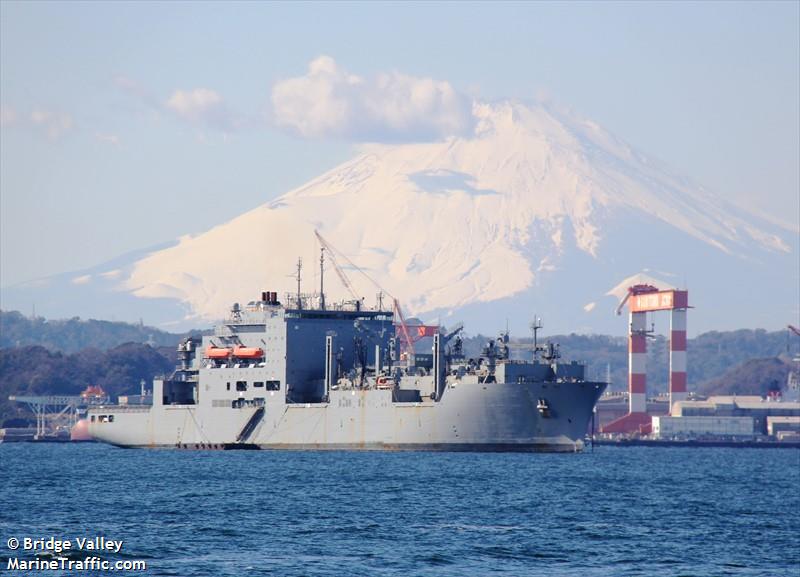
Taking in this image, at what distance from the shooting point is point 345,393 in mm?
93312

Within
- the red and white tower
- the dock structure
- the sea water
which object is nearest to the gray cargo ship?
the sea water

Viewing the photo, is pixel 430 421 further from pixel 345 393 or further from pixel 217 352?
pixel 217 352

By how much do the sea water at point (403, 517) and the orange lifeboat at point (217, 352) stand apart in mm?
14207

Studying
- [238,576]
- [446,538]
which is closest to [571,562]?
[446,538]

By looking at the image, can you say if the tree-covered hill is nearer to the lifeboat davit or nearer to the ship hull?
the lifeboat davit

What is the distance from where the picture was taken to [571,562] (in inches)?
1758

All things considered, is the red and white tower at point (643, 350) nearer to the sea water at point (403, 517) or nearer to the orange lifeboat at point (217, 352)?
the orange lifeboat at point (217, 352)

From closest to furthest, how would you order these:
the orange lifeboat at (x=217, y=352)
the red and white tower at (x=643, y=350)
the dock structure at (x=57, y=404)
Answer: the orange lifeboat at (x=217, y=352)
the red and white tower at (x=643, y=350)
the dock structure at (x=57, y=404)

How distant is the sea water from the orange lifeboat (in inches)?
559

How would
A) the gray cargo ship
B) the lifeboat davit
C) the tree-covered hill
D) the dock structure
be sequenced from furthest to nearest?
the tree-covered hill, the dock structure, the lifeboat davit, the gray cargo ship

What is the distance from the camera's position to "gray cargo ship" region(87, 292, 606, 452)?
8881cm

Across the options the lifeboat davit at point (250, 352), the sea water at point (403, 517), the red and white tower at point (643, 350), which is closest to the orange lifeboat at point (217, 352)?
the lifeboat davit at point (250, 352)

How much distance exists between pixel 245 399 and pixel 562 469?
2651cm

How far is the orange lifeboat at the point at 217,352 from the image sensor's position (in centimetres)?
9981
